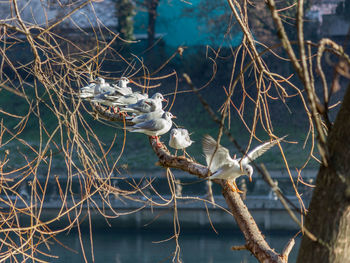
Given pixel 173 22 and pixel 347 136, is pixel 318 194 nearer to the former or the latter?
pixel 347 136

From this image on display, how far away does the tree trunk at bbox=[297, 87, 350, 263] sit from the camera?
1044 millimetres

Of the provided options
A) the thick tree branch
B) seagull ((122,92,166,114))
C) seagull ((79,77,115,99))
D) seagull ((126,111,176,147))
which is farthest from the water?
the thick tree branch

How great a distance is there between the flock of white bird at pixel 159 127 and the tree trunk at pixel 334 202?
486mm

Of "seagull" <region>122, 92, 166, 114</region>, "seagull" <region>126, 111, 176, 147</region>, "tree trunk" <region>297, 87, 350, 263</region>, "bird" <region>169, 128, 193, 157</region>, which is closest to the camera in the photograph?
"tree trunk" <region>297, 87, 350, 263</region>

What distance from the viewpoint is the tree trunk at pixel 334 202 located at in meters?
1.04

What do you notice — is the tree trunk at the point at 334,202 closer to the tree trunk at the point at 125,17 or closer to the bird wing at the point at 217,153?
the bird wing at the point at 217,153

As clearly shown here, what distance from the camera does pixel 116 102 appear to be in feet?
8.38

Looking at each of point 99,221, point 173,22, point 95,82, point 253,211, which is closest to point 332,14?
point 173,22

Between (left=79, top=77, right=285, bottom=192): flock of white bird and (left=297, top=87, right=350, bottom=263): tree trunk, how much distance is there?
486 millimetres

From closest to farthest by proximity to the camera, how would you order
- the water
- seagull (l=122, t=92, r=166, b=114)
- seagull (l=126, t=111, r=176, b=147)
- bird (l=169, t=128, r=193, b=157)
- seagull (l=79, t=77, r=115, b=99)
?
1. bird (l=169, t=128, r=193, b=157)
2. seagull (l=126, t=111, r=176, b=147)
3. seagull (l=122, t=92, r=166, b=114)
4. seagull (l=79, t=77, r=115, b=99)
5. the water

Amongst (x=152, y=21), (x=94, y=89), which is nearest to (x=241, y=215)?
(x=94, y=89)

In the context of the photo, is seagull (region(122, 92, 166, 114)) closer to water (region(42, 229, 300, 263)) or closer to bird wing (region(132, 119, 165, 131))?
bird wing (region(132, 119, 165, 131))

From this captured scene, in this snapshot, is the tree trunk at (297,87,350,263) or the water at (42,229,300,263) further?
the water at (42,229,300,263)

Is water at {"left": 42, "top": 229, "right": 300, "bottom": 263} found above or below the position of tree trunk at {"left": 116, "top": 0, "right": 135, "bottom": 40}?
below
